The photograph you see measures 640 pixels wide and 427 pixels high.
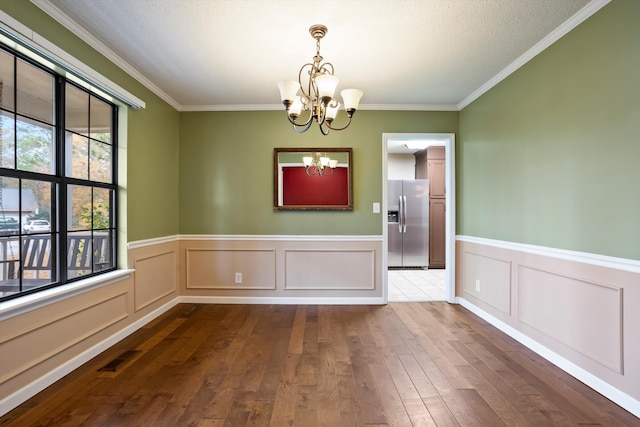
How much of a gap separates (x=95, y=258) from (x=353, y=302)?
267 centimetres

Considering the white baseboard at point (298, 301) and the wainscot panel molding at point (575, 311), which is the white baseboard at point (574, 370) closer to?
the wainscot panel molding at point (575, 311)

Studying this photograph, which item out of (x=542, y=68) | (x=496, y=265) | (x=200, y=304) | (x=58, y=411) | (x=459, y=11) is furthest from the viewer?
(x=200, y=304)

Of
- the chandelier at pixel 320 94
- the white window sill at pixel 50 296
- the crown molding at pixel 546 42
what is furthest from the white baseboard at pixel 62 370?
the crown molding at pixel 546 42

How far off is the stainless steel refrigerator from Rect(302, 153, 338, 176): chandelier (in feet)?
8.47

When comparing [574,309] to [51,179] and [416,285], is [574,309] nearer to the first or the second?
[416,285]

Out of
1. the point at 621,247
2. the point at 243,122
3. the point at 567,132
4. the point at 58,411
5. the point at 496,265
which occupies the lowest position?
the point at 58,411

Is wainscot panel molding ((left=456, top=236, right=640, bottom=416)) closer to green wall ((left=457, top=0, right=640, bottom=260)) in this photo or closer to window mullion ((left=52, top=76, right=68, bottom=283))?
green wall ((left=457, top=0, right=640, bottom=260))

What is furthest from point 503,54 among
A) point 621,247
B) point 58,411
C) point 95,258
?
point 58,411

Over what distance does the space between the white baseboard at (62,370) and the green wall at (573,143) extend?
3623 mm

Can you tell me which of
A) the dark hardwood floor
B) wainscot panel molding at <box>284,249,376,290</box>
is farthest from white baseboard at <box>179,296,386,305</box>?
the dark hardwood floor

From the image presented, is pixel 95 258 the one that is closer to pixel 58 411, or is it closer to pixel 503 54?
pixel 58 411

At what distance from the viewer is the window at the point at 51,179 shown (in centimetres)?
181

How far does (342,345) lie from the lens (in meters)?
2.56

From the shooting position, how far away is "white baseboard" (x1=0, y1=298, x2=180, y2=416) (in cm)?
172
